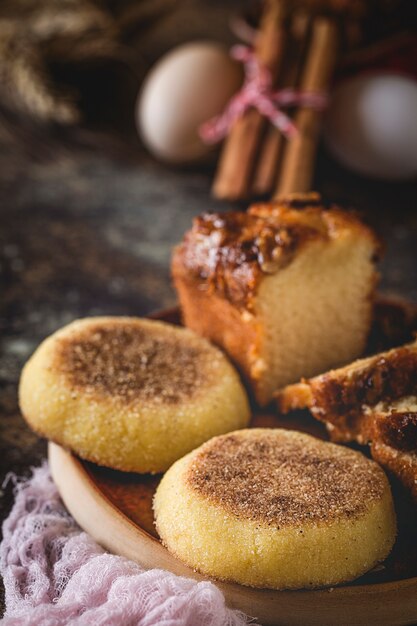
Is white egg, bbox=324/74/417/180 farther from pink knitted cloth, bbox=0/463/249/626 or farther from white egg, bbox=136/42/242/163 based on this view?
pink knitted cloth, bbox=0/463/249/626

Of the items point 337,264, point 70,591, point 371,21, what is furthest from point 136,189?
point 70,591

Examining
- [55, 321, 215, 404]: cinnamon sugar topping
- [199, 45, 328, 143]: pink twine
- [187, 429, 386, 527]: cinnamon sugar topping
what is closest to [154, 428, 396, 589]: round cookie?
[187, 429, 386, 527]: cinnamon sugar topping

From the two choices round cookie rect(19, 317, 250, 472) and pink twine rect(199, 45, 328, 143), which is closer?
round cookie rect(19, 317, 250, 472)

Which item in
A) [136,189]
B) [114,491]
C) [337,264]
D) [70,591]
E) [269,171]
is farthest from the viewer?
[136,189]

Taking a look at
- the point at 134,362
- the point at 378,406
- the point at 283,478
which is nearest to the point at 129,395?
the point at 134,362

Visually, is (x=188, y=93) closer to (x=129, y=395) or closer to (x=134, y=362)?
(x=134, y=362)

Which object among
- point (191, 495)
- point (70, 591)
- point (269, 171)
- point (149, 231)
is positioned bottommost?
point (70, 591)

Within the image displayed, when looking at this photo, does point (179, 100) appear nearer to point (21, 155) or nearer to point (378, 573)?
point (21, 155)
